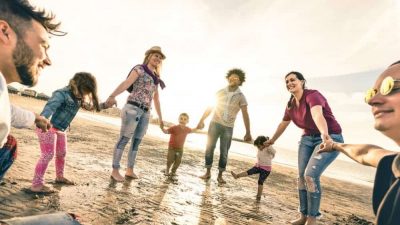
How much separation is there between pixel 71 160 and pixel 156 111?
2270mm

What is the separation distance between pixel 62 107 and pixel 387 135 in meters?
4.43

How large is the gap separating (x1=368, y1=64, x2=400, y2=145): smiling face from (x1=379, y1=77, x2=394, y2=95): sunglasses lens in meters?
0.02

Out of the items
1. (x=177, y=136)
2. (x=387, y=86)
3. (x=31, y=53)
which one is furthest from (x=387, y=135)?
(x=177, y=136)

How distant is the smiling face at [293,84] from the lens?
16.0 feet

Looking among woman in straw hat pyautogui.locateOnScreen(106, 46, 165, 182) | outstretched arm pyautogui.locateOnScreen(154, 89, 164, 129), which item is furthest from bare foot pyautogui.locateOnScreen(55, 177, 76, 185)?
outstretched arm pyautogui.locateOnScreen(154, 89, 164, 129)

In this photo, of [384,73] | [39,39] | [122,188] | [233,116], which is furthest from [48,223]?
[233,116]

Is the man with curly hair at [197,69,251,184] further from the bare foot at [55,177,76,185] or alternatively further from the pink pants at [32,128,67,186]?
the pink pants at [32,128,67,186]

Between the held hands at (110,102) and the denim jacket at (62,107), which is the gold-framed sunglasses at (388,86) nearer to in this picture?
the denim jacket at (62,107)

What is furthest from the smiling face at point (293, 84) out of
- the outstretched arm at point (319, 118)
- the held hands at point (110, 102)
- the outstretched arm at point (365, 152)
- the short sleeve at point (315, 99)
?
the held hands at point (110, 102)

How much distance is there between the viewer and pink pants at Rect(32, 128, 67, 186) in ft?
13.4

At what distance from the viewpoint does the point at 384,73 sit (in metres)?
1.55

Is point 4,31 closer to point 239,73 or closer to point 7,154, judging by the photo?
point 7,154

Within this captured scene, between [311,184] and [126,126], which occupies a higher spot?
[126,126]

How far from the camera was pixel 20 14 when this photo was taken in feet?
4.56
